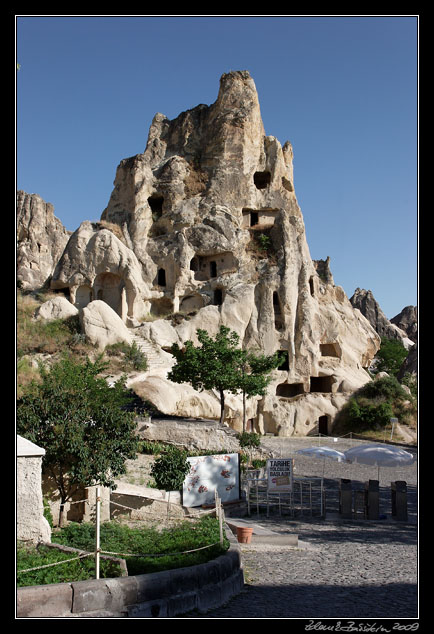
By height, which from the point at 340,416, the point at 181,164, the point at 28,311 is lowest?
the point at 340,416

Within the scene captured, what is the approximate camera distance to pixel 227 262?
41.3 meters

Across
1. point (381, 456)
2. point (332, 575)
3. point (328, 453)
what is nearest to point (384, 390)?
point (328, 453)

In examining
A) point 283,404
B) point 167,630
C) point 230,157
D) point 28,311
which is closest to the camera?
point 167,630

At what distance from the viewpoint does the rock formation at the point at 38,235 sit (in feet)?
218

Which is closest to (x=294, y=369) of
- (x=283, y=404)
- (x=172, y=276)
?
(x=283, y=404)

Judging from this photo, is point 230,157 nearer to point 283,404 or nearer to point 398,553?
point 283,404

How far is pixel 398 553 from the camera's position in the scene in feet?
35.7

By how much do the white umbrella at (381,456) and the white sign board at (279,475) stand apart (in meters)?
1.95

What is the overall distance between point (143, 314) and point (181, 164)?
15.0m

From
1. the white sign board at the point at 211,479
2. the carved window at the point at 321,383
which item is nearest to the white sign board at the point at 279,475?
the white sign board at the point at 211,479

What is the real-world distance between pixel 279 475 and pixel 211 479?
1.92 m

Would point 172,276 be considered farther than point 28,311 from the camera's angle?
Yes

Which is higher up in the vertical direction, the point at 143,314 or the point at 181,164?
the point at 181,164

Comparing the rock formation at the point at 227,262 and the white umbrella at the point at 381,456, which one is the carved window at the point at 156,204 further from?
the white umbrella at the point at 381,456
